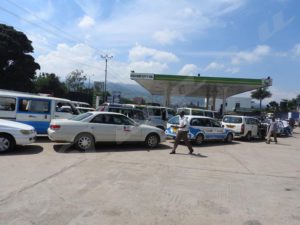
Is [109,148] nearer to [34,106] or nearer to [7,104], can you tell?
[34,106]

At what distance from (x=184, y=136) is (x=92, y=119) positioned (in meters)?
3.68

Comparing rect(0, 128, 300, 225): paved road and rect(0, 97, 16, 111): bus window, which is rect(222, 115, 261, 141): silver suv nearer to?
rect(0, 128, 300, 225): paved road

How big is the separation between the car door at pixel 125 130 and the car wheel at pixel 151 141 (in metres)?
0.40

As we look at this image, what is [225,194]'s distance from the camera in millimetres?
6453

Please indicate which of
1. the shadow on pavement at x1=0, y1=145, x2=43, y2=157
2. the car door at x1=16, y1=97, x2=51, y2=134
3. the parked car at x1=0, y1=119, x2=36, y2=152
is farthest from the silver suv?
the parked car at x1=0, y1=119, x2=36, y2=152

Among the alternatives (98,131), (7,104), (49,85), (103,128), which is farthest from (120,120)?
(49,85)

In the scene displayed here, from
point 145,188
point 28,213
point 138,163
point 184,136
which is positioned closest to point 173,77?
point 184,136

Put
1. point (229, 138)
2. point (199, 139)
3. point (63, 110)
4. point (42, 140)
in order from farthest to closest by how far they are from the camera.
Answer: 1. point (229, 138)
2. point (199, 139)
3. point (63, 110)
4. point (42, 140)

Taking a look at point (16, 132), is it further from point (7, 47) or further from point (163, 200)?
point (7, 47)

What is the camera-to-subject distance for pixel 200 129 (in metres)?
14.8

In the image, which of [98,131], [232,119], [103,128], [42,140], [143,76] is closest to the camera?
[98,131]

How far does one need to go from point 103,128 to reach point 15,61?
34.5 m

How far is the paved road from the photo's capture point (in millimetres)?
4945

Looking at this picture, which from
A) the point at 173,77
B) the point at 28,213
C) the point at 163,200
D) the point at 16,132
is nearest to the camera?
the point at 28,213
